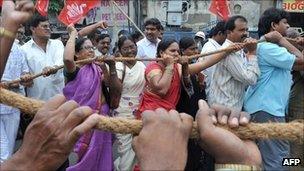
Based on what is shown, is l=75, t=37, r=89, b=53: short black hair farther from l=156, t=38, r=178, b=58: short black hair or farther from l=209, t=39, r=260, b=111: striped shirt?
l=209, t=39, r=260, b=111: striped shirt

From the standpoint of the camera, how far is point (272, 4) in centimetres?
1783

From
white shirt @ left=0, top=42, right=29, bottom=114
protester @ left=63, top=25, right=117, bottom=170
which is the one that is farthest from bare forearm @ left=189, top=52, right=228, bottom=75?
white shirt @ left=0, top=42, right=29, bottom=114

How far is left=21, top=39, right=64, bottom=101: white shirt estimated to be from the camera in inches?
→ 181

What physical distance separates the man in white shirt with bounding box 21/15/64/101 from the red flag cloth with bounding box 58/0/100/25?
100cm

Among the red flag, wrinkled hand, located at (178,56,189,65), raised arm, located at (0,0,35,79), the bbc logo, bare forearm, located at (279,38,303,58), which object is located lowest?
the bbc logo

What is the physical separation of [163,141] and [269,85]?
307 cm

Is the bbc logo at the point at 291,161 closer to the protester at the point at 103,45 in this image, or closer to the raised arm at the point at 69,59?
the raised arm at the point at 69,59

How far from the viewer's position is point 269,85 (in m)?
4.02

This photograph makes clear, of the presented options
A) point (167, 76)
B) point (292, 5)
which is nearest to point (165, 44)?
point (167, 76)

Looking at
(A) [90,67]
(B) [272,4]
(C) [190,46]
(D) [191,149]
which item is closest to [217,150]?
(A) [90,67]

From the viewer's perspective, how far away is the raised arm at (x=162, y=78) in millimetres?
3699

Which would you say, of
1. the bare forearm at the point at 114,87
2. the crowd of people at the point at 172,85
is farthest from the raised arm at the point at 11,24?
the bare forearm at the point at 114,87

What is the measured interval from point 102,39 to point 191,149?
2.75 metres

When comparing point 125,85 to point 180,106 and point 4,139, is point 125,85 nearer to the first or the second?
point 180,106
